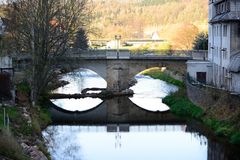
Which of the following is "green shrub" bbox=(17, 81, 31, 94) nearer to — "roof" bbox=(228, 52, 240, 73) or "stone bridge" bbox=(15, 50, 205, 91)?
"stone bridge" bbox=(15, 50, 205, 91)

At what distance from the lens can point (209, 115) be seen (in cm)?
3766

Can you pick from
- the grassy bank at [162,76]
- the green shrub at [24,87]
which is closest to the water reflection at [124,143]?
the green shrub at [24,87]

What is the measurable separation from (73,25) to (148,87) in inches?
893

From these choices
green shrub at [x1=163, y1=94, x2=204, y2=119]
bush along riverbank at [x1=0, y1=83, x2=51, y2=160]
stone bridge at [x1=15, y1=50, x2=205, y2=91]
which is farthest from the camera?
stone bridge at [x1=15, y1=50, x2=205, y2=91]

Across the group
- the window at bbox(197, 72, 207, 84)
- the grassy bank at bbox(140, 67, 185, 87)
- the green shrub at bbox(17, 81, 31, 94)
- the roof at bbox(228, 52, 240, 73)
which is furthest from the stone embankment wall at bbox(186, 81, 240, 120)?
the grassy bank at bbox(140, 67, 185, 87)

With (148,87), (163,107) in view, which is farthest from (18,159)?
(148,87)

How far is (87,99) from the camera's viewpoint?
54656 millimetres

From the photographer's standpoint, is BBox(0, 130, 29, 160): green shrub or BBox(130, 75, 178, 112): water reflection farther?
BBox(130, 75, 178, 112): water reflection

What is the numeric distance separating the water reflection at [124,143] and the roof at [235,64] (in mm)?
5658

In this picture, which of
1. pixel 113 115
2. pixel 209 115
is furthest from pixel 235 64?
pixel 113 115

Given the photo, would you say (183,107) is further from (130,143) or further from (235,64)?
(130,143)

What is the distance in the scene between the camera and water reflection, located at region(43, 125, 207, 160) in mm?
30156

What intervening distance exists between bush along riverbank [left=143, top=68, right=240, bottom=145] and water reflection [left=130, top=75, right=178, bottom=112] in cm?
131

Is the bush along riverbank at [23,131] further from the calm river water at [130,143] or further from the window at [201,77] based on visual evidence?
the window at [201,77]
